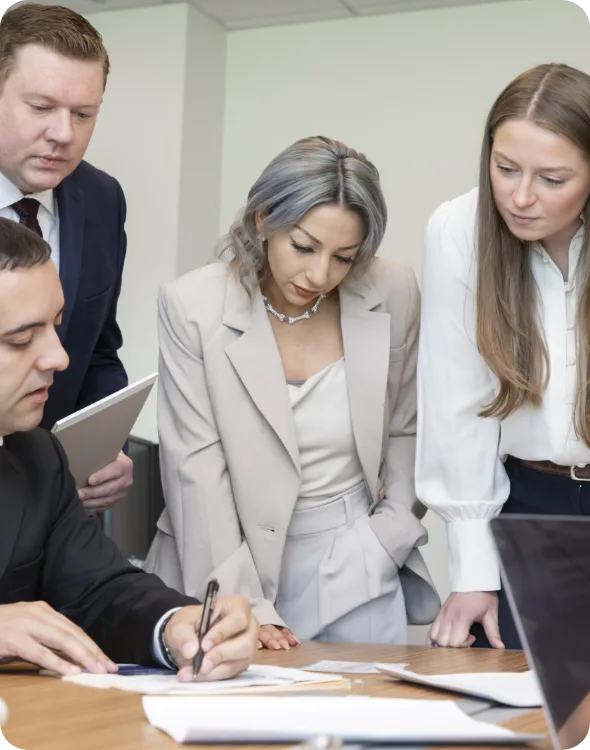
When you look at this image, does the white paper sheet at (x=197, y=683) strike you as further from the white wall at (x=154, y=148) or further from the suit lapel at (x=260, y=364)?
the white wall at (x=154, y=148)

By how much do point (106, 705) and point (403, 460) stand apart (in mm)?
1293

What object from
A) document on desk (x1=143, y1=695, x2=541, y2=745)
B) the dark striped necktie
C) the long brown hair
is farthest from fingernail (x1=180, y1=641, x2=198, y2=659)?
the dark striped necktie

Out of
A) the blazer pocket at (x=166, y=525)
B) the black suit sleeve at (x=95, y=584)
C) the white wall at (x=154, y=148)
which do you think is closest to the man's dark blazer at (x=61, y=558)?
the black suit sleeve at (x=95, y=584)

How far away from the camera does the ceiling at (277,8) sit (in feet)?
16.3

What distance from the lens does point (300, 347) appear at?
8.36 feet

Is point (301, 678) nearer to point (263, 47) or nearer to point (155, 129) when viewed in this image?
point (155, 129)

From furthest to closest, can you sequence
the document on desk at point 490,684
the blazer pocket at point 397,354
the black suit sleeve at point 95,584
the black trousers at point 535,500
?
the blazer pocket at point 397,354 < the black trousers at point 535,500 < the black suit sleeve at point 95,584 < the document on desk at point 490,684

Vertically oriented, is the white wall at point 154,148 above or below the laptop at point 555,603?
above

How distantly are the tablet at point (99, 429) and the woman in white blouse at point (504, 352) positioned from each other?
579mm

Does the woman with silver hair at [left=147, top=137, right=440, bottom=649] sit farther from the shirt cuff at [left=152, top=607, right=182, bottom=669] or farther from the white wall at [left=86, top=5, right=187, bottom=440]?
the white wall at [left=86, top=5, right=187, bottom=440]

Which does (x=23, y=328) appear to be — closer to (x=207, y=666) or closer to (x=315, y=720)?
(x=207, y=666)

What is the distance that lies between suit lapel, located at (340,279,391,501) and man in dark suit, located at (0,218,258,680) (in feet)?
2.16

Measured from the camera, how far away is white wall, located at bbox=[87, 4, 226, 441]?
5.05 meters

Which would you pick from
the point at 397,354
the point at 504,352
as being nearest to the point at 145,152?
the point at 397,354
